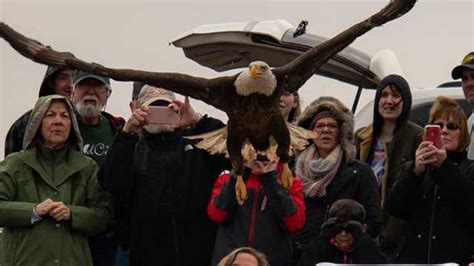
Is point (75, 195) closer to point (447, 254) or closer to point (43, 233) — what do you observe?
point (43, 233)

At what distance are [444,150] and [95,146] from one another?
262 cm

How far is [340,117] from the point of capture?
10.8 metres

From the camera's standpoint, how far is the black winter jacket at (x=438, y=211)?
10109 millimetres

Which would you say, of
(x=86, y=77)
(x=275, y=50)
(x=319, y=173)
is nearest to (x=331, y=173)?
(x=319, y=173)

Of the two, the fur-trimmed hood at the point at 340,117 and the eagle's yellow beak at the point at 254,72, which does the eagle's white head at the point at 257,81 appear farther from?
the fur-trimmed hood at the point at 340,117

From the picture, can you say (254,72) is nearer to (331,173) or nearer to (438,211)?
(331,173)

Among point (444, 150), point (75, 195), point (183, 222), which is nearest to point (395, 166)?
point (444, 150)

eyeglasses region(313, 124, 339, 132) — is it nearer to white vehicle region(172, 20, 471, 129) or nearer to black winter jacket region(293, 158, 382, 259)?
black winter jacket region(293, 158, 382, 259)

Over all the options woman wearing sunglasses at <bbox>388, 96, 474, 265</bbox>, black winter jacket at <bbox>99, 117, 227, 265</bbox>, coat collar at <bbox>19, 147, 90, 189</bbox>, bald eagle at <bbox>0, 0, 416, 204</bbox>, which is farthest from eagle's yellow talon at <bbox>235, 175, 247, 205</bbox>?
coat collar at <bbox>19, 147, 90, 189</bbox>

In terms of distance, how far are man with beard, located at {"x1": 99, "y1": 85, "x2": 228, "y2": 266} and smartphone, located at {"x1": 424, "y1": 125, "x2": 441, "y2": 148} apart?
160 centimetres

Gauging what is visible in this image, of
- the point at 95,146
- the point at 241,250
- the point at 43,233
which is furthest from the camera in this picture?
the point at 95,146

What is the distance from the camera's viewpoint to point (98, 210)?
10.7 metres

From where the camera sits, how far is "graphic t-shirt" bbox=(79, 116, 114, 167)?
11266 mm

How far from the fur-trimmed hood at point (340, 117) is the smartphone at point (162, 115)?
99cm
